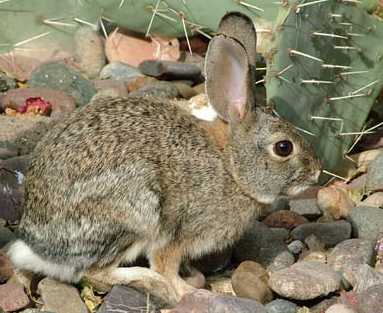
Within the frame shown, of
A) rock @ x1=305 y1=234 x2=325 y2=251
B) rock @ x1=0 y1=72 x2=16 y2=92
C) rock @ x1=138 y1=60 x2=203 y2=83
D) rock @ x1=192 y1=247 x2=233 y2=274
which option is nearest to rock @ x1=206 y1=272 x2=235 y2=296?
rock @ x1=192 y1=247 x2=233 y2=274

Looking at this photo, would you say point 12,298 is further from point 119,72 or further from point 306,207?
point 119,72

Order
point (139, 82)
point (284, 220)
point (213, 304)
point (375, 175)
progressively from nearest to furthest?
point (213, 304) < point (284, 220) < point (375, 175) < point (139, 82)

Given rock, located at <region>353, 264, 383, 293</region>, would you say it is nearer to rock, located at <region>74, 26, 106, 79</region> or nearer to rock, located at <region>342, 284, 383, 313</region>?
rock, located at <region>342, 284, 383, 313</region>

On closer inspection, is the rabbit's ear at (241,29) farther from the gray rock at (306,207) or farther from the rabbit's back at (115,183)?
the gray rock at (306,207)

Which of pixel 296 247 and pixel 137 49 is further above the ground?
pixel 137 49

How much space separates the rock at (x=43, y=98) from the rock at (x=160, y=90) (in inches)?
18.4

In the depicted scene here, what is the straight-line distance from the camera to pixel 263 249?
6.34 m

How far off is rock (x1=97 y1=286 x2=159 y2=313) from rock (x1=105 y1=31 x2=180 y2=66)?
10.3 ft

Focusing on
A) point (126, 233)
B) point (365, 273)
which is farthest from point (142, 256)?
point (365, 273)

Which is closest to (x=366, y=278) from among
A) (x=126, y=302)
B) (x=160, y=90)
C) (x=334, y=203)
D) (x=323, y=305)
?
(x=323, y=305)

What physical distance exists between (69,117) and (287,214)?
1660mm

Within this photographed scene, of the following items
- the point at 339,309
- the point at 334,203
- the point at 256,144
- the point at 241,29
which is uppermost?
the point at 241,29

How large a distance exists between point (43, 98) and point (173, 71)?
1.03m

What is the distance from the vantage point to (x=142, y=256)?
6094mm
